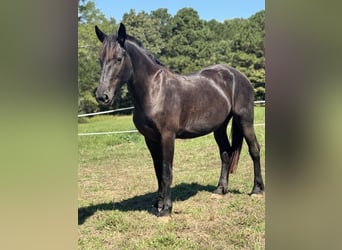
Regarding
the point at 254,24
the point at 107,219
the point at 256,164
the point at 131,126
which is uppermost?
the point at 254,24

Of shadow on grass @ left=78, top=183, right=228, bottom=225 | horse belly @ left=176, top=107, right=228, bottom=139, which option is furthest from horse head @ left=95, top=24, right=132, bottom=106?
shadow on grass @ left=78, top=183, right=228, bottom=225

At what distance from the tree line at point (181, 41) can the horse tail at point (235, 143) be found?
329 millimetres

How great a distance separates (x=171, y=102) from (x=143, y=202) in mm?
890

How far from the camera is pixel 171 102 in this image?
2.53m

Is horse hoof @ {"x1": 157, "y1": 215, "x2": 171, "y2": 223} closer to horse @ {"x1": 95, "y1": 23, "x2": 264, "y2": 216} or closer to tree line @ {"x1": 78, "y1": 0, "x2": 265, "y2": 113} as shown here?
horse @ {"x1": 95, "y1": 23, "x2": 264, "y2": 216}

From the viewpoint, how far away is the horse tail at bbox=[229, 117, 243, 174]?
2865 millimetres
